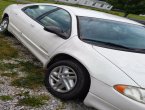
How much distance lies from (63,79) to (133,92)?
3.75 ft

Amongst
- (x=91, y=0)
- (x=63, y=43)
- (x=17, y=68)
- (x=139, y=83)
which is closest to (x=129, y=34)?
(x=63, y=43)

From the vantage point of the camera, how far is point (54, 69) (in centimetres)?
460

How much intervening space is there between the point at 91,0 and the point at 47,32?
45175 mm

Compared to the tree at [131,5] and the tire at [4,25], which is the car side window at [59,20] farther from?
the tree at [131,5]

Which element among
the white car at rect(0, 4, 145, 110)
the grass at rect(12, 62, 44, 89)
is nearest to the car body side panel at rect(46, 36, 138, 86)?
the white car at rect(0, 4, 145, 110)

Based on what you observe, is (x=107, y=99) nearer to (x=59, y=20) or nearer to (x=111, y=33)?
(x=111, y=33)

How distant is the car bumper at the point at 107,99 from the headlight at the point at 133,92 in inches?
1.7

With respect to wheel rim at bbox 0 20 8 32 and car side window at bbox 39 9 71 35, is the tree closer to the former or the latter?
wheel rim at bbox 0 20 8 32

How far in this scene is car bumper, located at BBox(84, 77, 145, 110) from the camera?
3637 mm

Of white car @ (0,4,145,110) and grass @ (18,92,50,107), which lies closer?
white car @ (0,4,145,110)

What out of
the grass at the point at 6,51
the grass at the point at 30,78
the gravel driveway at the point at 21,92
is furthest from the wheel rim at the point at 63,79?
the grass at the point at 6,51

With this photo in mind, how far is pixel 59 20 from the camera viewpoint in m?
5.41

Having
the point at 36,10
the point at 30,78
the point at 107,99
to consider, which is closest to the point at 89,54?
the point at 107,99

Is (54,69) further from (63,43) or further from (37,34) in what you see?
(37,34)
